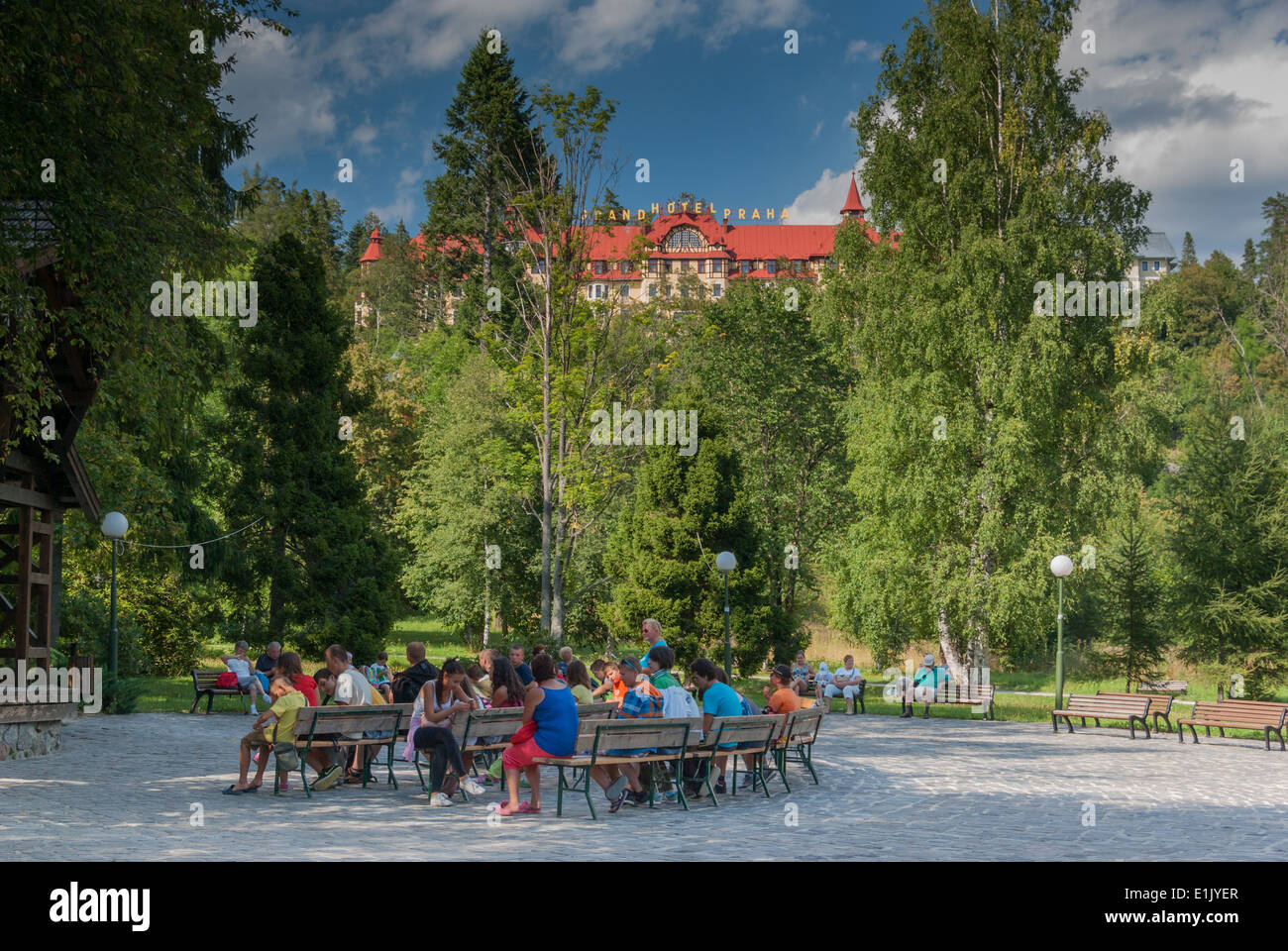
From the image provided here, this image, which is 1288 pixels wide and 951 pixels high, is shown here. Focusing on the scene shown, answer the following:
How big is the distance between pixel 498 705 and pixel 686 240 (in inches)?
3986

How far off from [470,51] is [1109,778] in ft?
152

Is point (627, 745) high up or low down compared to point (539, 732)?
down

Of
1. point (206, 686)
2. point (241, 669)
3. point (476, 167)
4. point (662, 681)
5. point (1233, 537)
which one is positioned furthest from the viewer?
point (476, 167)

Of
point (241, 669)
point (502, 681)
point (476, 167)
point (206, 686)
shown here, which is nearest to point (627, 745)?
point (502, 681)

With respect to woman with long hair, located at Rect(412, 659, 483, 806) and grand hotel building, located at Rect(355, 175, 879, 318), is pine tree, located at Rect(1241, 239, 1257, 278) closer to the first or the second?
grand hotel building, located at Rect(355, 175, 879, 318)

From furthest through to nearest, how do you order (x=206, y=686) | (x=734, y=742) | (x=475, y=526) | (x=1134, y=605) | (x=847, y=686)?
(x=475, y=526) < (x=1134, y=605) < (x=847, y=686) < (x=206, y=686) < (x=734, y=742)

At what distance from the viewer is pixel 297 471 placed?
3075 centimetres

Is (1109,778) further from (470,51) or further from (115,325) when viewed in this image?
(470,51)

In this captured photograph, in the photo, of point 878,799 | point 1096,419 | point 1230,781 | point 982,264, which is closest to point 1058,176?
point 982,264

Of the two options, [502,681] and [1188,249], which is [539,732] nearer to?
[502,681]

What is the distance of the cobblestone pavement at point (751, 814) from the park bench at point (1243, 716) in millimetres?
1897

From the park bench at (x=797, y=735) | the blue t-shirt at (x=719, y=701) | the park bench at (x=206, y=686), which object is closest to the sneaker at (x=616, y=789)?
the blue t-shirt at (x=719, y=701)

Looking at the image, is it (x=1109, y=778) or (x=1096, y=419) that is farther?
(x=1096, y=419)

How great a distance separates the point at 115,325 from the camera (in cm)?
1255
